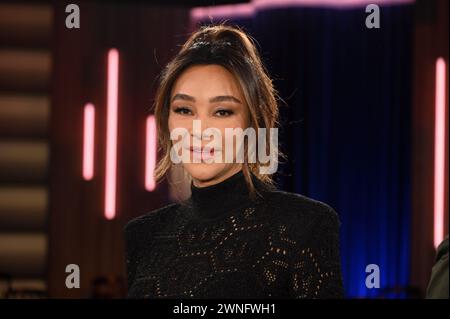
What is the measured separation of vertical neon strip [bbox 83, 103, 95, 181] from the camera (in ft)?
11.4

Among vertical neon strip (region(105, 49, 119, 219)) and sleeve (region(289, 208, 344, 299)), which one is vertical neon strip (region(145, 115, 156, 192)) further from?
sleeve (region(289, 208, 344, 299))

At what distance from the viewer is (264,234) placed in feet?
3.81

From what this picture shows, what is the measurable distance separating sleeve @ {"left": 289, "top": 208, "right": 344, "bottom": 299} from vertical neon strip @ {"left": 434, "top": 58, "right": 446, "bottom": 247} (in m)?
2.14

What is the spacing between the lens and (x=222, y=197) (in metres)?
1.24

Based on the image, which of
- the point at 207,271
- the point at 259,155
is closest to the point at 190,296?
the point at 207,271

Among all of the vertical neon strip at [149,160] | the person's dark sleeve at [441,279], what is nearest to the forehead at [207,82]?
the person's dark sleeve at [441,279]

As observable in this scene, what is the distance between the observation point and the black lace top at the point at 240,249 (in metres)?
1.12

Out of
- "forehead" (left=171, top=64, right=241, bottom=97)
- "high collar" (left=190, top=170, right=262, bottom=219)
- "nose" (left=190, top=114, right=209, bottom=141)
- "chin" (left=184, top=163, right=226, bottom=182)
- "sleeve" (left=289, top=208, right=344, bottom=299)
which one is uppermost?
"forehead" (left=171, top=64, right=241, bottom=97)

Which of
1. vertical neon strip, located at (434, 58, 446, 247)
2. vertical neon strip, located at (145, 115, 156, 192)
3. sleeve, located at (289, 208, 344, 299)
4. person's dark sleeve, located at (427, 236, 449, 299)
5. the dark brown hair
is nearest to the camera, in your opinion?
person's dark sleeve, located at (427, 236, 449, 299)

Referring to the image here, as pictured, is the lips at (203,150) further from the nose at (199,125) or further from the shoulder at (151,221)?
the shoulder at (151,221)

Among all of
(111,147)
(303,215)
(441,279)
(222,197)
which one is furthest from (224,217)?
(111,147)

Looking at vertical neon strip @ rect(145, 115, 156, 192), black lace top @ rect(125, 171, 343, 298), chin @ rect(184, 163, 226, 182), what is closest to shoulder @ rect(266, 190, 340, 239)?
black lace top @ rect(125, 171, 343, 298)

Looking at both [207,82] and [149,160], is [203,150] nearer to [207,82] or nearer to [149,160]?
[207,82]
